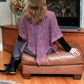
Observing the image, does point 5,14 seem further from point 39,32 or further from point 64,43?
point 64,43

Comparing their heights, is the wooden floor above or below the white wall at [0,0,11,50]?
below

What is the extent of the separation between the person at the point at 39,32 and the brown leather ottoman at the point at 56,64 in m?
0.06

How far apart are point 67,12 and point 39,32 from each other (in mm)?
1204

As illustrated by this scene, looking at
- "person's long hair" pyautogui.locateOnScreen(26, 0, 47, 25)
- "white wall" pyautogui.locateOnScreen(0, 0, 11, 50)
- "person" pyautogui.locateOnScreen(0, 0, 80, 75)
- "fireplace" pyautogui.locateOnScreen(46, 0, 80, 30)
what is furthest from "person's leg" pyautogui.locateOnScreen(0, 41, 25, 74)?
"white wall" pyautogui.locateOnScreen(0, 0, 11, 50)

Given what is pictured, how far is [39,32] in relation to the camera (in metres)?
2.19

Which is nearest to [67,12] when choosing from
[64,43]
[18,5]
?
[18,5]

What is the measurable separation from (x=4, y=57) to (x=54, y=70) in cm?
135

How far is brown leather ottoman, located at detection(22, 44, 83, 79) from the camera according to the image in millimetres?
2246

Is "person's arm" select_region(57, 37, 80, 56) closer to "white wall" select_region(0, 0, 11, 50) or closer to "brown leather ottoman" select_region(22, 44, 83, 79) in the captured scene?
"brown leather ottoman" select_region(22, 44, 83, 79)

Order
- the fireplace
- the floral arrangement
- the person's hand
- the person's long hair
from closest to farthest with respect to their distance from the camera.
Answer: the person's long hair
the person's hand
the fireplace
the floral arrangement

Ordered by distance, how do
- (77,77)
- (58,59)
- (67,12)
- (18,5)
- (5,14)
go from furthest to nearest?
1. (5,14)
2. (18,5)
3. (67,12)
4. (77,77)
5. (58,59)

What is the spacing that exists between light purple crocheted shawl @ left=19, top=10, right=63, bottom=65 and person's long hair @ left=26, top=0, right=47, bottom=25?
0.21ft

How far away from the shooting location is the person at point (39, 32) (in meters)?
2.13

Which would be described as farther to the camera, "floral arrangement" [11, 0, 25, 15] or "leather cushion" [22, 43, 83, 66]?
"floral arrangement" [11, 0, 25, 15]
